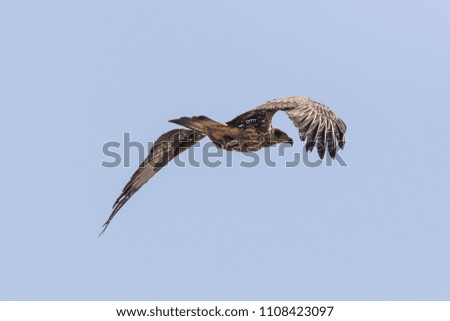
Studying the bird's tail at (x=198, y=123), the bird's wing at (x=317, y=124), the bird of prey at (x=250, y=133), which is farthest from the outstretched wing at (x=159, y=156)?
the bird's wing at (x=317, y=124)

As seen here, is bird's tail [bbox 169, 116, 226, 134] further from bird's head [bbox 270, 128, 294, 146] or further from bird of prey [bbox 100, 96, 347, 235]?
bird's head [bbox 270, 128, 294, 146]

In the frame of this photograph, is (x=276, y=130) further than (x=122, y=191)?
No

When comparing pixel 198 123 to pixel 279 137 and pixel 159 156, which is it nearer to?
pixel 279 137

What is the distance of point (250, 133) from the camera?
56.4ft

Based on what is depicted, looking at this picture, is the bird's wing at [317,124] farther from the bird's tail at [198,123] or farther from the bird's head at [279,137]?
the bird's head at [279,137]

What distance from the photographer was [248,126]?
17.1 meters

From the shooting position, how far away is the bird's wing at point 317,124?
14156 millimetres

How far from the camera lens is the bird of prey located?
14383 mm

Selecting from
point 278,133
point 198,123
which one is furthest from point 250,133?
point 198,123

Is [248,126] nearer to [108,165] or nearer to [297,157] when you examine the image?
[297,157]

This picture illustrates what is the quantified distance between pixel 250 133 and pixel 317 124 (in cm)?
290

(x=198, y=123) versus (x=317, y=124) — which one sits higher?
(x=198, y=123)
